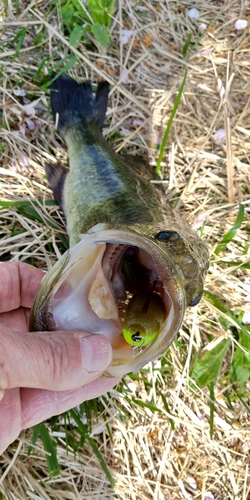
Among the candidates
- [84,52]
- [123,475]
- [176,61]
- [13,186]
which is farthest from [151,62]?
[123,475]

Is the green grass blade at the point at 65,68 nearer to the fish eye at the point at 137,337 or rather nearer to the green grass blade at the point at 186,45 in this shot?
the green grass blade at the point at 186,45

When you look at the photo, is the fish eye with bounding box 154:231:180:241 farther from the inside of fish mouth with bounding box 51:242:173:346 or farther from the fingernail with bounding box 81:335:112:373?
the fingernail with bounding box 81:335:112:373

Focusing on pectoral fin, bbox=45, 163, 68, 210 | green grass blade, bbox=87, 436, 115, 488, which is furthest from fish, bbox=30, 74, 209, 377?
green grass blade, bbox=87, 436, 115, 488

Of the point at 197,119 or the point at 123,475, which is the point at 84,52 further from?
the point at 123,475

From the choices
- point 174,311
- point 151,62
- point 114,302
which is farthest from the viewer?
point 151,62

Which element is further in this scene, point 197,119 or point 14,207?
point 197,119

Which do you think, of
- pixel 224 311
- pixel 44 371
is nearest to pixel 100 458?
pixel 224 311

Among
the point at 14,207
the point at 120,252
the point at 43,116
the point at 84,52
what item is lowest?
the point at 14,207
